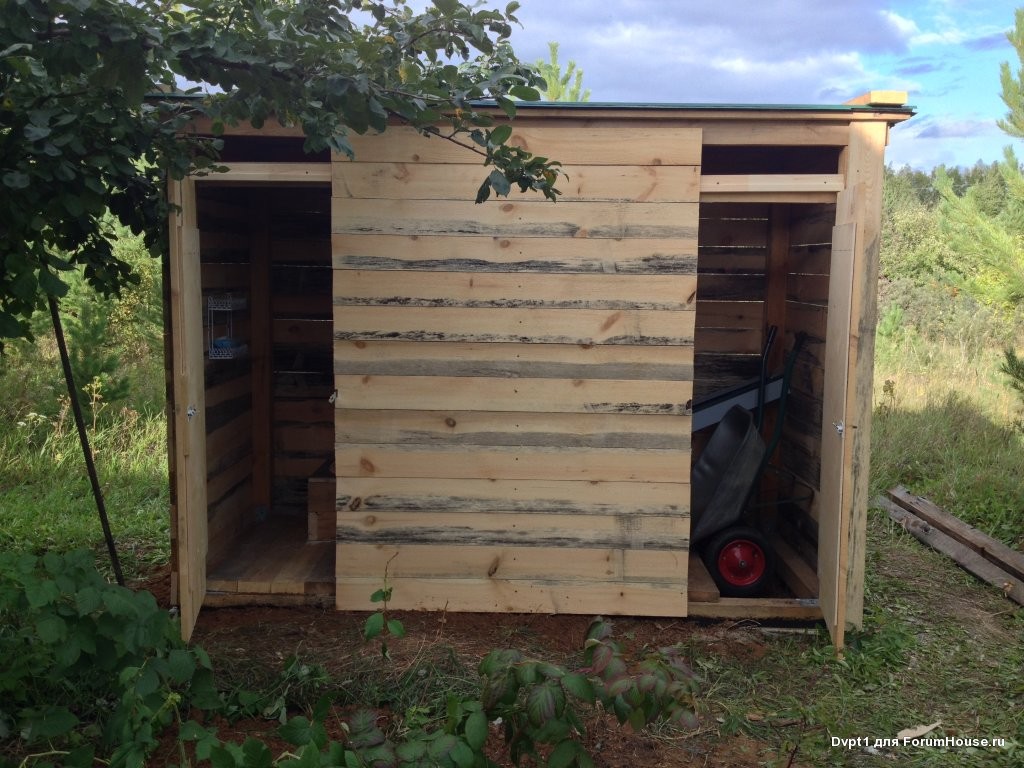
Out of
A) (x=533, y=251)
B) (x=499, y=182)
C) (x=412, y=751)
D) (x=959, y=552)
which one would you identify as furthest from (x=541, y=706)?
(x=959, y=552)

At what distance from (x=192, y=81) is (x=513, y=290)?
1.81 metres

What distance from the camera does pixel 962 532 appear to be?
6.23 metres

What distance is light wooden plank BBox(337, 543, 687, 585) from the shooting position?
15.3 feet

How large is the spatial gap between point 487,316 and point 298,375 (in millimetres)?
2104

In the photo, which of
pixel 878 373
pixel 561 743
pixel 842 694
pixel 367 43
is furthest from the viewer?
pixel 878 373

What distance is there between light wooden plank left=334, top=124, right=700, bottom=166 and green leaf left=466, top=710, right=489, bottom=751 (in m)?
2.71

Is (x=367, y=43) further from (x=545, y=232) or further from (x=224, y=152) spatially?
(x=224, y=152)

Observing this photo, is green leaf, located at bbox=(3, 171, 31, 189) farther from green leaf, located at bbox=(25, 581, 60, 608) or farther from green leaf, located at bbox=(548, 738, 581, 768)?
green leaf, located at bbox=(548, 738, 581, 768)

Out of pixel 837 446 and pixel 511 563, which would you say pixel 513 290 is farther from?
pixel 837 446

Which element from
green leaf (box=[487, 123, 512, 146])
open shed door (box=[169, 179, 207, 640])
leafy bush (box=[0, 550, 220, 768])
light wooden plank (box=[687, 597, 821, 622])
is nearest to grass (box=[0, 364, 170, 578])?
open shed door (box=[169, 179, 207, 640])

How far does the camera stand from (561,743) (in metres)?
2.52

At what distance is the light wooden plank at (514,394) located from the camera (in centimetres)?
455

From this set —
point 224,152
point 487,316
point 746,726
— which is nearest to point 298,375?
point 224,152

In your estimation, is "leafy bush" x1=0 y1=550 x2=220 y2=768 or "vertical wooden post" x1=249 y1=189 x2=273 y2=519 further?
"vertical wooden post" x1=249 y1=189 x2=273 y2=519
